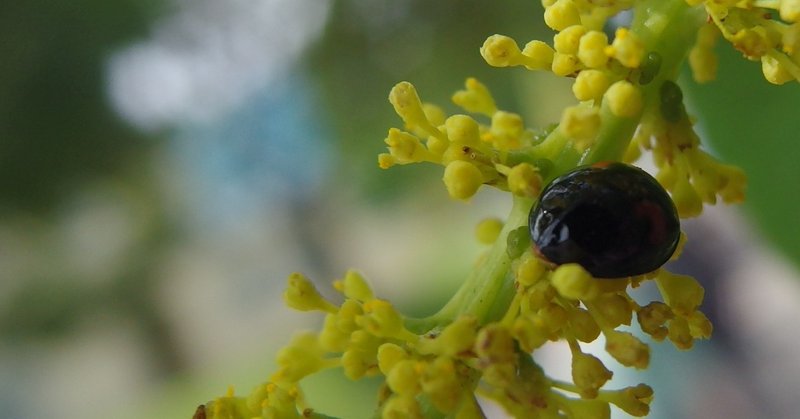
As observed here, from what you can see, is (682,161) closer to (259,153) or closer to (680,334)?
(680,334)

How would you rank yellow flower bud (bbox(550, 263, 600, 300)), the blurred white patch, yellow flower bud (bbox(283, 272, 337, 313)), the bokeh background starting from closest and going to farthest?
yellow flower bud (bbox(550, 263, 600, 300))
yellow flower bud (bbox(283, 272, 337, 313))
the bokeh background
the blurred white patch

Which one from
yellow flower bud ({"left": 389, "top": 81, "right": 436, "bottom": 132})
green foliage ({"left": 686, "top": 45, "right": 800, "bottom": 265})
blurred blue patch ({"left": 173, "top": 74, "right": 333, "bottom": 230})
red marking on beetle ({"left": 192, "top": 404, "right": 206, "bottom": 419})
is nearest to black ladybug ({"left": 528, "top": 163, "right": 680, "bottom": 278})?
yellow flower bud ({"left": 389, "top": 81, "right": 436, "bottom": 132})

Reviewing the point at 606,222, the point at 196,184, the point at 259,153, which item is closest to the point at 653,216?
the point at 606,222

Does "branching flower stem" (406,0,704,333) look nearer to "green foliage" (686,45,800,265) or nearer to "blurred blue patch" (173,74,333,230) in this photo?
"green foliage" (686,45,800,265)

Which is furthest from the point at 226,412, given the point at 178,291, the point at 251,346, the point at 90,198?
the point at 90,198

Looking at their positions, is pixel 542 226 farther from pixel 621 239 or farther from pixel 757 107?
pixel 757 107

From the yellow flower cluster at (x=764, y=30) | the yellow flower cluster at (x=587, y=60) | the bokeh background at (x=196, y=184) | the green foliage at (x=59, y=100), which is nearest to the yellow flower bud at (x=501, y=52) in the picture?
the yellow flower cluster at (x=587, y=60)

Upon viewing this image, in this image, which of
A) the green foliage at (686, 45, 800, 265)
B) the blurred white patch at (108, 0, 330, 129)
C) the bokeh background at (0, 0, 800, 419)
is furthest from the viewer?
the blurred white patch at (108, 0, 330, 129)
